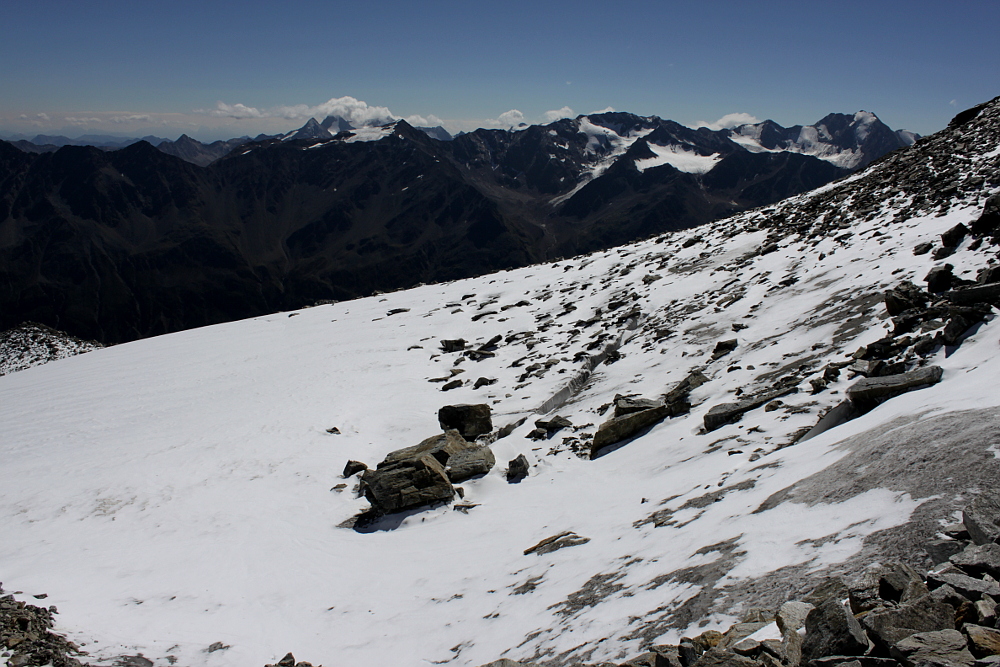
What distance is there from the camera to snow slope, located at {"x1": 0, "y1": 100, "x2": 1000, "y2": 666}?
7.48 meters

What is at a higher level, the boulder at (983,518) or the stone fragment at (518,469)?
the boulder at (983,518)

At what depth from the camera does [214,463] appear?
18.6 m

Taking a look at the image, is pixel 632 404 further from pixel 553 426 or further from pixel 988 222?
pixel 988 222

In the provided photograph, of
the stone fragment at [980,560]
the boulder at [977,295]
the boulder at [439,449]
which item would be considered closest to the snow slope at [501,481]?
the stone fragment at [980,560]

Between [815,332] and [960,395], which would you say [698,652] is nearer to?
[960,395]

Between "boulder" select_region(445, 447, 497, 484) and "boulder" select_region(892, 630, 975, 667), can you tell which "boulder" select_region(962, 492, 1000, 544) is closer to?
"boulder" select_region(892, 630, 975, 667)

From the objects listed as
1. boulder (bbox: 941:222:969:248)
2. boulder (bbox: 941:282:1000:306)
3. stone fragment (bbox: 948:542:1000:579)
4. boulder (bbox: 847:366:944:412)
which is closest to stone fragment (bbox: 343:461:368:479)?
boulder (bbox: 847:366:944:412)

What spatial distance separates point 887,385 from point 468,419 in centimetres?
1259

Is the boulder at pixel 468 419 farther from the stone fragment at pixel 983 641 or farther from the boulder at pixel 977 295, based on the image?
the stone fragment at pixel 983 641

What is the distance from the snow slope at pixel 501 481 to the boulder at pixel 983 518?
0.46 metres

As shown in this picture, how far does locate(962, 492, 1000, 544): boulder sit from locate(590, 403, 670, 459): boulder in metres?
9.73

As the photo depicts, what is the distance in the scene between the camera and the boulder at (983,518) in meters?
4.66

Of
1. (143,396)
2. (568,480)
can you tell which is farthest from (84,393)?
(568,480)

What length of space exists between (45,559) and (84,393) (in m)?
19.0
